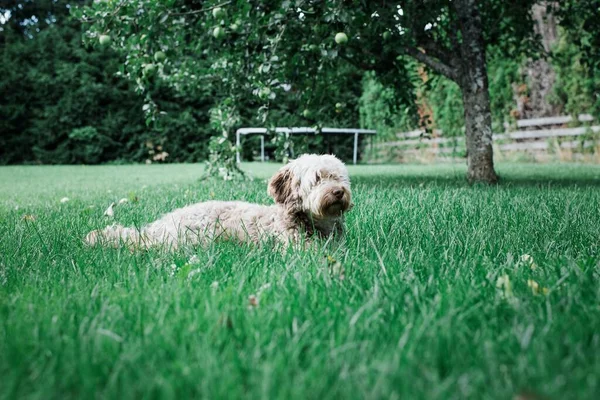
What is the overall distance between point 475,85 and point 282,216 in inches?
168

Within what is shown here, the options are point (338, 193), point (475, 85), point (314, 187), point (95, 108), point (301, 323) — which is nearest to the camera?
point (301, 323)

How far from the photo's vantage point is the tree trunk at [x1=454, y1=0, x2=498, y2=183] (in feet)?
20.6

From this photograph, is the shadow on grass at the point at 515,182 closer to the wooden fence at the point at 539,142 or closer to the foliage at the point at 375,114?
the wooden fence at the point at 539,142

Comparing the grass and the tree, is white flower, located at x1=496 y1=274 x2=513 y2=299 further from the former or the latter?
the tree

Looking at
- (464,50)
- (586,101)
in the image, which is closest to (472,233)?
(464,50)

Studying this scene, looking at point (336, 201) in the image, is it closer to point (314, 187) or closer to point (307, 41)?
point (314, 187)

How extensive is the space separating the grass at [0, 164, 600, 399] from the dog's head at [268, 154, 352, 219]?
268 mm

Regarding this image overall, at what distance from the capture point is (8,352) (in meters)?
1.21

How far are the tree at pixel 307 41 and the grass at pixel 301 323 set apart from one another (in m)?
2.37

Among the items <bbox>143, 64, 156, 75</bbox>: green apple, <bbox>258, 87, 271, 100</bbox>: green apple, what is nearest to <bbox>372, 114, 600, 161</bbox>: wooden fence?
<bbox>258, 87, 271, 100</bbox>: green apple

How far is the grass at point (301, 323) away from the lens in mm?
1063

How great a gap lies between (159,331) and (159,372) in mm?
247

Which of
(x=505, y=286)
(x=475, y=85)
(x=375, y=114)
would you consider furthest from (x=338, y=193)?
(x=375, y=114)

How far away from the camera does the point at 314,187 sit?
2.84m
